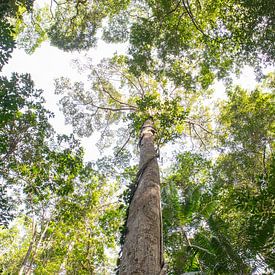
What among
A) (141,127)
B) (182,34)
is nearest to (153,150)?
(141,127)

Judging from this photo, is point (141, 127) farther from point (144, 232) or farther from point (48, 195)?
point (144, 232)

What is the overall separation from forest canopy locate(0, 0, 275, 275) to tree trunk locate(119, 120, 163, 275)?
15 mm

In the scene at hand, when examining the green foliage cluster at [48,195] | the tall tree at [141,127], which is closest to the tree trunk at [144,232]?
the tall tree at [141,127]

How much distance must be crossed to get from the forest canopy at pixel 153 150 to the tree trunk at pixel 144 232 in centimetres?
1

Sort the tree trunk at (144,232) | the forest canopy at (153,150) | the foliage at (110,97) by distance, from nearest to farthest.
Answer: the tree trunk at (144,232)
the forest canopy at (153,150)
the foliage at (110,97)

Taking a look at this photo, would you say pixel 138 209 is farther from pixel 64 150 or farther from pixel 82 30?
pixel 82 30

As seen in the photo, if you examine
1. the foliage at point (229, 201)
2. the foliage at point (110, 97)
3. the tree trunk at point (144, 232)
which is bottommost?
the tree trunk at point (144, 232)

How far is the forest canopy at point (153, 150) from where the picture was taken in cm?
492

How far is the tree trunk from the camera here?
2.29 metres

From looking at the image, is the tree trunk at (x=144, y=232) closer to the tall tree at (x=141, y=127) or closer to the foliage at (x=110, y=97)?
the tall tree at (x=141, y=127)

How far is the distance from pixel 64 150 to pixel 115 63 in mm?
8220

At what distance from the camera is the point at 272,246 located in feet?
16.5

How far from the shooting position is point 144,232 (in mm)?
2734

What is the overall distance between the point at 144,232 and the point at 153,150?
3001 millimetres
